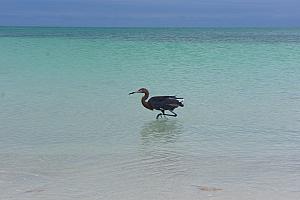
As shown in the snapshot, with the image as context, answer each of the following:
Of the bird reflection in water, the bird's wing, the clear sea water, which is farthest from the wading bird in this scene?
the bird reflection in water

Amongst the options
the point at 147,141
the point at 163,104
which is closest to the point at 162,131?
the point at 147,141

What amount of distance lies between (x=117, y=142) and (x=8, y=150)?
1.44 metres

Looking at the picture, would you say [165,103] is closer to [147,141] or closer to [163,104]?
[163,104]

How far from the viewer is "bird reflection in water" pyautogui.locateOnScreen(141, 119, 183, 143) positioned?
357 inches

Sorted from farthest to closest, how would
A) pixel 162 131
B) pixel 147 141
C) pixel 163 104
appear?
pixel 163 104 → pixel 162 131 → pixel 147 141

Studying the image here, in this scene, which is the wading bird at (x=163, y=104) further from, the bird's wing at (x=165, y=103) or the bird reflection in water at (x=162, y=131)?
the bird reflection in water at (x=162, y=131)

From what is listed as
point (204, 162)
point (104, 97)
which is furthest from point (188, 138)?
point (104, 97)

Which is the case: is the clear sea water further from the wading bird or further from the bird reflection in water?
the wading bird

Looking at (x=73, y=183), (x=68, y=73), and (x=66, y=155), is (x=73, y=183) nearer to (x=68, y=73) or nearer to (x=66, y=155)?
(x=66, y=155)

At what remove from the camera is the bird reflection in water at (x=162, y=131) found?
9.06 m

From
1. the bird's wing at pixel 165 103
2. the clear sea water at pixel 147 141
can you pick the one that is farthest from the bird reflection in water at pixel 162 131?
the bird's wing at pixel 165 103

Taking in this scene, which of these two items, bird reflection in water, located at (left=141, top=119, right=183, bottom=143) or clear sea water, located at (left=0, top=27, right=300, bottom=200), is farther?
bird reflection in water, located at (left=141, top=119, right=183, bottom=143)

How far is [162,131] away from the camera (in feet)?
32.2

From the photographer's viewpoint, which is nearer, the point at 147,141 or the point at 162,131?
the point at 147,141
